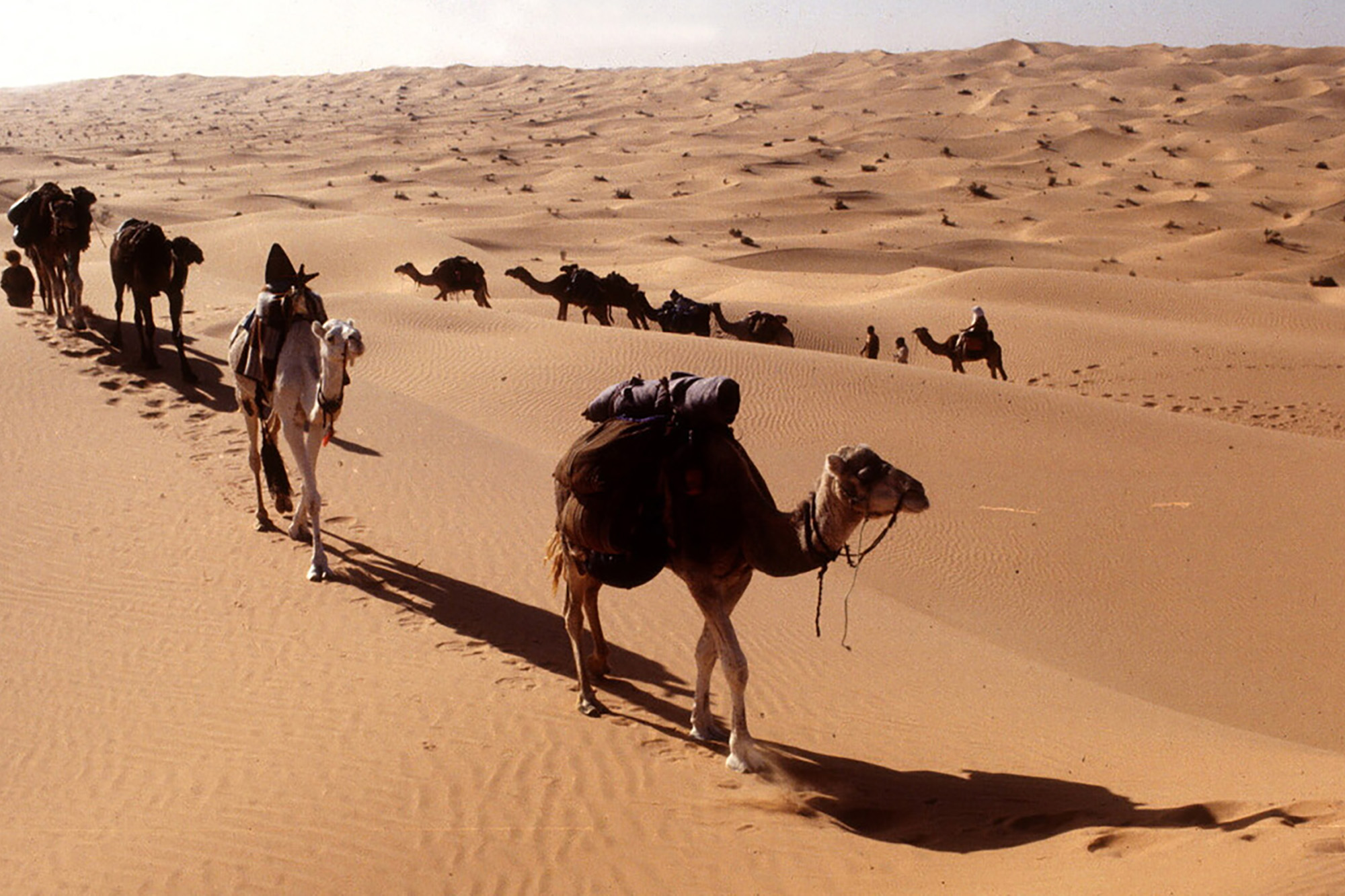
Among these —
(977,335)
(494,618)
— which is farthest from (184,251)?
(977,335)

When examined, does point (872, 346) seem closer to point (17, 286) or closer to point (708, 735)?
point (17, 286)

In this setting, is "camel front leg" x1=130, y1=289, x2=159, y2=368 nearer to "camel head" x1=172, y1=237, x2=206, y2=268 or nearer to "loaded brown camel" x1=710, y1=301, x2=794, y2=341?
"camel head" x1=172, y1=237, x2=206, y2=268

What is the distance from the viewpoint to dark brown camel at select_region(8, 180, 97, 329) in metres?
16.8

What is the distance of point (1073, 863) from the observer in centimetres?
519

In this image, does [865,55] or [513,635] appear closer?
[513,635]

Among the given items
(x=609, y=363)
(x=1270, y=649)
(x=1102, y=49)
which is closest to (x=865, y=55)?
(x=1102, y=49)

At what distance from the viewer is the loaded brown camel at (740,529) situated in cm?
588

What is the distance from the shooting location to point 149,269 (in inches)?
590

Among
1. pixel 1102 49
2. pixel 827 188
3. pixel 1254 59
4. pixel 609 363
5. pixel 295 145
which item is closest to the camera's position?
pixel 609 363

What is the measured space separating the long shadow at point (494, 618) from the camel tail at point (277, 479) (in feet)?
1.65

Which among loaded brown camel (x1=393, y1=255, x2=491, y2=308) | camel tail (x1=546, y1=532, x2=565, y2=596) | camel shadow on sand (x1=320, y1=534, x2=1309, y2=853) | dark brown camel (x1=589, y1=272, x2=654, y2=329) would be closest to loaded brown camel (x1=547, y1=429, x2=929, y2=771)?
camel shadow on sand (x1=320, y1=534, x2=1309, y2=853)

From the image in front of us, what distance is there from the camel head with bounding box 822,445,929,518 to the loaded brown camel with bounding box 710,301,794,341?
1687cm

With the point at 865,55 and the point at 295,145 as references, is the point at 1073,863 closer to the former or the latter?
the point at 295,145

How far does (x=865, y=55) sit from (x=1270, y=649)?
322ft
